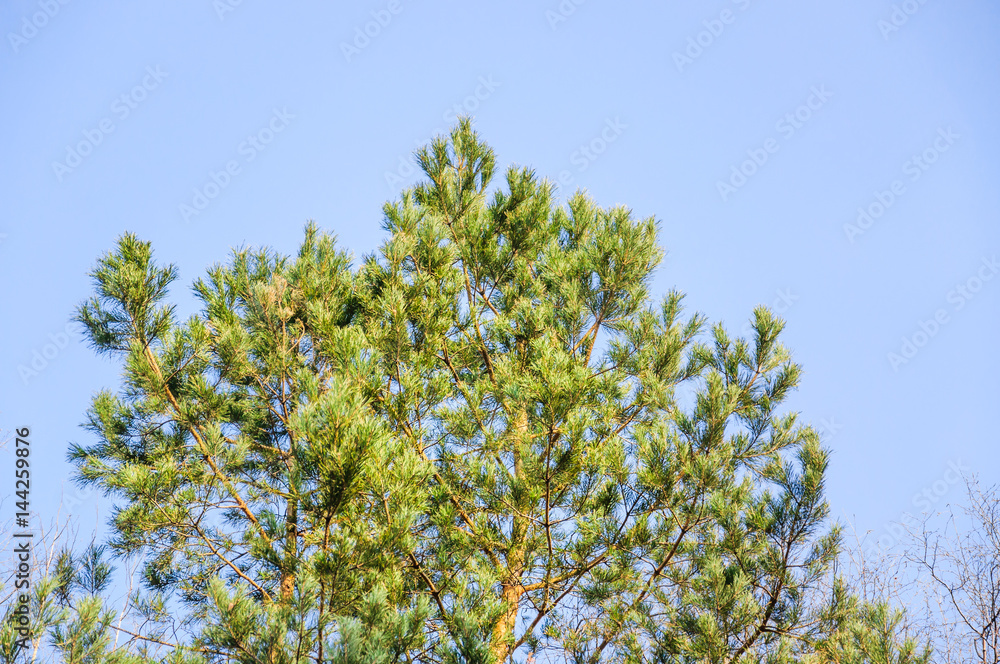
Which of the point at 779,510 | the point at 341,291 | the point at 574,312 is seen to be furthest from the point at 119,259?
the point at 779,510

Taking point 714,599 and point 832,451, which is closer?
point 714,599

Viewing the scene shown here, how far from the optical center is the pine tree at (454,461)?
2783 mm

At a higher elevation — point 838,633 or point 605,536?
point 605,536

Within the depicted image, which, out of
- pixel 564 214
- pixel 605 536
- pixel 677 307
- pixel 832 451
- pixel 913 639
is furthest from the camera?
pixel 564 214

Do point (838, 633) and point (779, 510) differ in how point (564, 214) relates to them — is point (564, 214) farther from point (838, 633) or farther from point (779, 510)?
point (838, 633)

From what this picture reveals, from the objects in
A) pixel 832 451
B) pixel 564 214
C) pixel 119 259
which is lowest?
pixel 832 451

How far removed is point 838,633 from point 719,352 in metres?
1.58

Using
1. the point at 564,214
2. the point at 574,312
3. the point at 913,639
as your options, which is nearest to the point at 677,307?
the point at 574,312

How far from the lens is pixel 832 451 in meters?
3.34

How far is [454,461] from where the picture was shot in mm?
3973

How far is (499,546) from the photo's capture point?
371 centimetres

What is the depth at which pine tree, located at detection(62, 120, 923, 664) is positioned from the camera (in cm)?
278

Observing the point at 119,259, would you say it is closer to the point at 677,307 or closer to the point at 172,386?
the point at 172,386

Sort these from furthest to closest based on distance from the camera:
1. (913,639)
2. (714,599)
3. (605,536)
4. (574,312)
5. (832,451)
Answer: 1. (574,312)
2. (605,536)
3. (832,451)
4. (714,599)
5. (913,639)
